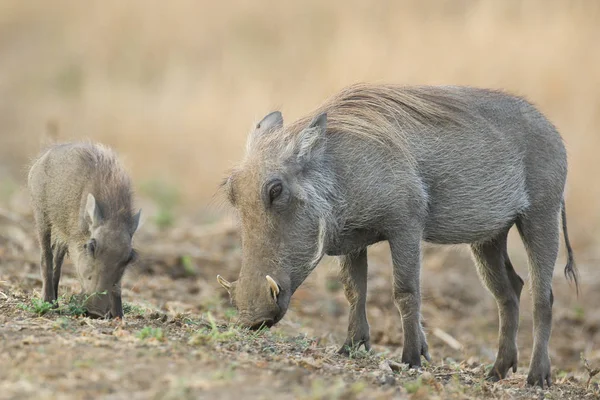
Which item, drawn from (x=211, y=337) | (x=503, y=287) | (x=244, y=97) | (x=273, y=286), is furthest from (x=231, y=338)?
(x=244, y=97)

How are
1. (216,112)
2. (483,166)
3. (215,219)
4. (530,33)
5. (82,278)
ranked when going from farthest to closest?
(216,112) < (530,33) < (215,219) < (483,166) < (82,278)

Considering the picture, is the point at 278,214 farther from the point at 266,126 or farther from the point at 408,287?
the point at 408,287

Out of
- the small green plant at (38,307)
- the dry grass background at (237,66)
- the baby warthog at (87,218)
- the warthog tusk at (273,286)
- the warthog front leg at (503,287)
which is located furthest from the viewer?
the dry grass background at (237,66)

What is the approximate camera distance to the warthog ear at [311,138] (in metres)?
5.41

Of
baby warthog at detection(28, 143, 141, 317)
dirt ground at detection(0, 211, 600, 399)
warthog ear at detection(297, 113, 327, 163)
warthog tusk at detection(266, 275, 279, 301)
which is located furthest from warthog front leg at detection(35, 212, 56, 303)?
warthog ear at detection(297, 113, 327, 163)

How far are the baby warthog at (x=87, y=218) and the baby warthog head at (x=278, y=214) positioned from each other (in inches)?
28.7

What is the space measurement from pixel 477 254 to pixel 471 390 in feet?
5.75

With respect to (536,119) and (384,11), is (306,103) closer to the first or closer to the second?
(384,11)

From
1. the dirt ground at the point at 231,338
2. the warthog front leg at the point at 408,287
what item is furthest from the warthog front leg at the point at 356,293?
the warthog front leg at the point at 408,287

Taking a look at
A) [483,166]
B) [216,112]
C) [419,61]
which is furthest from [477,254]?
[216,112]

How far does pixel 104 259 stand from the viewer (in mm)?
5551

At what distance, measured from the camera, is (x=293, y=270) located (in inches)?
207

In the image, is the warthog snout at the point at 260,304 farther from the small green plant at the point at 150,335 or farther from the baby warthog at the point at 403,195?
the small green plant at the point at 150,335

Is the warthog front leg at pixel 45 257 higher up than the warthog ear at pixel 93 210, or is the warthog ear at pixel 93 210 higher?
the warthog ear at pixel 93 210
